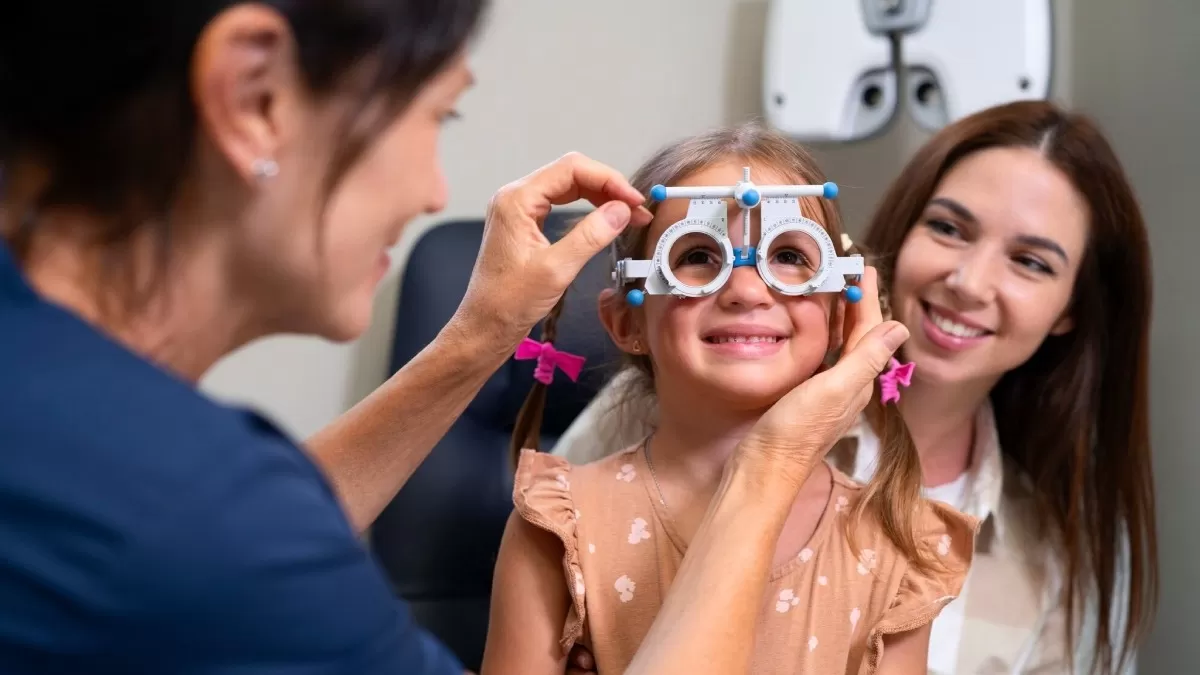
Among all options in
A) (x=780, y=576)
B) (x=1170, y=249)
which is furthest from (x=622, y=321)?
(x=1170, y=249)

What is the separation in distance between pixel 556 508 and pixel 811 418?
303mm

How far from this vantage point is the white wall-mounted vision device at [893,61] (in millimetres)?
1620

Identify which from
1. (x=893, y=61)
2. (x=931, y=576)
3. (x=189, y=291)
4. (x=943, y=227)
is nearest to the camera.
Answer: (x=189, y=291)

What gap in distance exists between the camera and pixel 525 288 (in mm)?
1013

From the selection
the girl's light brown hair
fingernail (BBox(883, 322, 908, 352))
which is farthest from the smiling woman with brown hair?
fingernail (BBox(883, 322, 908, 352))

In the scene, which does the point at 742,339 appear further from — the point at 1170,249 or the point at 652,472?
the point at 1170,249

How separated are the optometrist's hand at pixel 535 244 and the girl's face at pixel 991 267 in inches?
20.6

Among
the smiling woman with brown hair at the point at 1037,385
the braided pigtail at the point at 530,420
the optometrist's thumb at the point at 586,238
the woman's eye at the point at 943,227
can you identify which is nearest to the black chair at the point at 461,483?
the smiling woman with brown hair at the point at 1037,385

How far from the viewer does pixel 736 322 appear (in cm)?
104

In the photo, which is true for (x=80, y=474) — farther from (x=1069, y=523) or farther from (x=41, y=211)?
(x=1069, y=523)

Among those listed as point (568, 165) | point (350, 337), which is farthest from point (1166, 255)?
point (350, 337)

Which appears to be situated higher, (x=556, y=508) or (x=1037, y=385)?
(x=556, y=508)

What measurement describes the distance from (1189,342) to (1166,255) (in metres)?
0.14

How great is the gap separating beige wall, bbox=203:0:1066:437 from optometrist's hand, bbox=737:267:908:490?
949 mm
